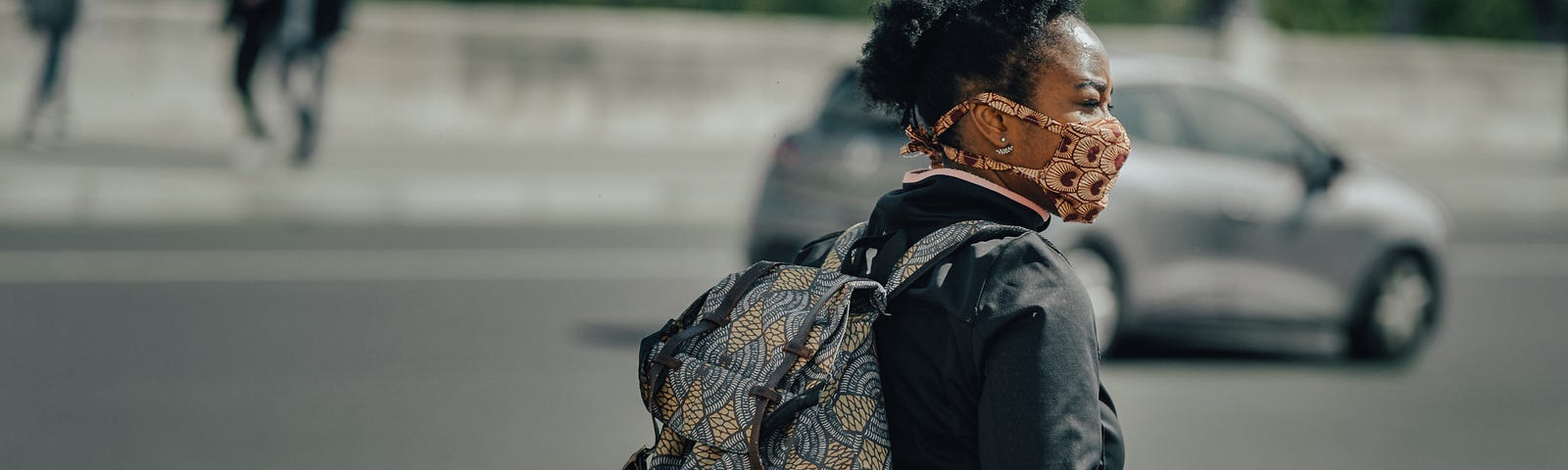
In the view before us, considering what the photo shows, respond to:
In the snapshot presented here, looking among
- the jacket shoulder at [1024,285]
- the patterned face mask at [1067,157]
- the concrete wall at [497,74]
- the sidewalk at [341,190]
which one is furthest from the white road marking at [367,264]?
the jacket shoulder at [1024,285]

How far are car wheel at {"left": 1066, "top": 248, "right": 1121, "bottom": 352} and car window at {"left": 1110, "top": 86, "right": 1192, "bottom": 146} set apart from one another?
1.77ft

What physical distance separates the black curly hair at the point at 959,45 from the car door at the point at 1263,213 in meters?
6.13

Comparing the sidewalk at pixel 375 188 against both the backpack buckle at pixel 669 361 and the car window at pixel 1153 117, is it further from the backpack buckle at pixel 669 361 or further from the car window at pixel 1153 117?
the backpack buckle at pixel 669 361

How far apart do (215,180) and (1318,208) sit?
7.84 m

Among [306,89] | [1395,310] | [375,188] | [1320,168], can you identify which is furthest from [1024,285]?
[306,89]

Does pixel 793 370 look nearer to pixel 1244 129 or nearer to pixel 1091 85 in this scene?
pixel 1091 85

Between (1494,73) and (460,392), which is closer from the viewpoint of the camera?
(460,392)

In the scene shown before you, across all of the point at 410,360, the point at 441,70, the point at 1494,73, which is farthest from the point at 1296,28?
the point at 410,360

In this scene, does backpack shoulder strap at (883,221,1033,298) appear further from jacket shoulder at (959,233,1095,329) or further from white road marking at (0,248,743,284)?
white road marking at (0,248,743,284)

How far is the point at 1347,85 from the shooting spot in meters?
20.9

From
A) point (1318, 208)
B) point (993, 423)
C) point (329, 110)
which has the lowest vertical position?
point (329, 110)

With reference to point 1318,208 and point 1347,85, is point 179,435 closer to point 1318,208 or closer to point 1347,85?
point 1318,208

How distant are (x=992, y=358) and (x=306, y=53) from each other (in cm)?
1276

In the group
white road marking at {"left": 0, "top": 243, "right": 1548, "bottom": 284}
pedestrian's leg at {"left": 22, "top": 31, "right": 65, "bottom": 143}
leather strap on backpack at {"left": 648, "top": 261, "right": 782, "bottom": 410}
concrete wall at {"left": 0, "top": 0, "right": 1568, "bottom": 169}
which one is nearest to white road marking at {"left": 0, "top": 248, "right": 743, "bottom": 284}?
white road marking at {"left": 0, "top": 243, "right": 1548, "bottom": 284}
